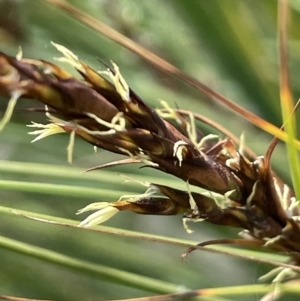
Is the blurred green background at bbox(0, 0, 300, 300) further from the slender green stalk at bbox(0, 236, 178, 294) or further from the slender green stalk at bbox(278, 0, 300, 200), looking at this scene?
the slender green stalk at bbox(278, 0, 300, 200)

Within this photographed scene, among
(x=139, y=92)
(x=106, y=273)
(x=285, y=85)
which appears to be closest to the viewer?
(x=285, y=85)

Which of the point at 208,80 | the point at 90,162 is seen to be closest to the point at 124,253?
the point at 90,162

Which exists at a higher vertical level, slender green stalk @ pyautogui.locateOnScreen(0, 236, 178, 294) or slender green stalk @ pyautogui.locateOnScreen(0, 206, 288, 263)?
slender green stalk @ pyautogui.locateOnScreen(0, 206, 288, 263)

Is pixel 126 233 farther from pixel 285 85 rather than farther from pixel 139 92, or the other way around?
pixel 139 92

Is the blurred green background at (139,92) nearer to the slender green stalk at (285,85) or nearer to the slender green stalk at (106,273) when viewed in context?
the slender green stalk at (106,273)

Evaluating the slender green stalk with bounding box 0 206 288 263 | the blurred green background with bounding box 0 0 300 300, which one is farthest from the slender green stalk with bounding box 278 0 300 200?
the blurred green background with bounding box 0 0 300 300

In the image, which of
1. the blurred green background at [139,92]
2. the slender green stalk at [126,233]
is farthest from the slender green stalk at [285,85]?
the blurred green background at [139,92]

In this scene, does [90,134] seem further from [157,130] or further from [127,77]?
[127,77]

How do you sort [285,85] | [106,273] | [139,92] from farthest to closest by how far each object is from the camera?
[139,92], [106,273], [285,85]

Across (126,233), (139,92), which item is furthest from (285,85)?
(139,92)
